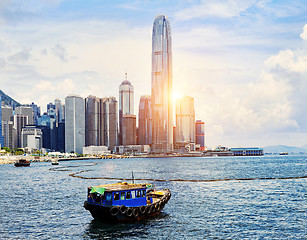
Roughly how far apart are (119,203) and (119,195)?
1.15m

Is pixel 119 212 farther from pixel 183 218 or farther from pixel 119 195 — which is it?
pixel 183 218

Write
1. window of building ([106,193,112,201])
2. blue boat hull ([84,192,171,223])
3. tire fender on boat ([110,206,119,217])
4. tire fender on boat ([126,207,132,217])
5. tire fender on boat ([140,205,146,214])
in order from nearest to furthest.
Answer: tire fender on boat ([110,206,119,217]) < blue boat hull ([84,192,171,223]) < window of building ([106,193,112,201]) < tire fender on boat ([126,207,132,217]) < tire fender on boat ([140,205,146,214])

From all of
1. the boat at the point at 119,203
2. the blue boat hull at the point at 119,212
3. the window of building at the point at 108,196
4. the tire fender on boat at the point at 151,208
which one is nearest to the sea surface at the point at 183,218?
the blue boat hull at the point at 119,212

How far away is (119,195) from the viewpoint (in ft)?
169

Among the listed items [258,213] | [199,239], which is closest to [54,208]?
[199,239]

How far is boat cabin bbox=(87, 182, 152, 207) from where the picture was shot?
168ft

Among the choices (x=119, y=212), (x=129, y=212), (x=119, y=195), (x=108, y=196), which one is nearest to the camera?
(x=119, y=212)

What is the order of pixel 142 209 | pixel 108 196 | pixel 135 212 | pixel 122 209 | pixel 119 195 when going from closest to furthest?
pixel 122 209 → pixel 108 196 → pixel 119 195 → pixel 135 212 → pixel 142 209

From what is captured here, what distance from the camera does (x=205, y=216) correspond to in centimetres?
5641

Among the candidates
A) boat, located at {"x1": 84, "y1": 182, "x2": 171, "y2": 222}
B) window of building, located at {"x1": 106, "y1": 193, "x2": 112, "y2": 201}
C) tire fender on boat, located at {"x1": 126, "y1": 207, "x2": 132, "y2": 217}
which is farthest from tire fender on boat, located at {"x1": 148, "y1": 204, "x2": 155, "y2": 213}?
window of building, located at {"x1": 106, "y1": 193, "x2": 112, "y2": 201}

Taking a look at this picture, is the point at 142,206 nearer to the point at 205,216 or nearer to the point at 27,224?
the point at 205,216

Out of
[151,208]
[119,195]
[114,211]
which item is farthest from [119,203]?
[151,208]

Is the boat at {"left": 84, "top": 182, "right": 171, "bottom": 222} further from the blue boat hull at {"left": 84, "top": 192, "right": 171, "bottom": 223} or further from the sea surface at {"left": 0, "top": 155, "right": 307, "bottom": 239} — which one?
the sea surface at {"left": 0, "top": 155, "right": 307, "bottom": 239}

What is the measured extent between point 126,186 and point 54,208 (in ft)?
59.1
